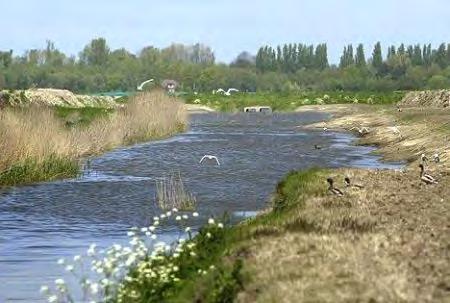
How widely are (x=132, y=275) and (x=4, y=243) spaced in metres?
11.8

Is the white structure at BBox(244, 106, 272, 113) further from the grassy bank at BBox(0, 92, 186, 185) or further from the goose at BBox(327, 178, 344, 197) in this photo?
the goose at BBox(327, 178, 344, 197)

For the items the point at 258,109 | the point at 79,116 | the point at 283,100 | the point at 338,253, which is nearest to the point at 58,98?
the point at 79,116

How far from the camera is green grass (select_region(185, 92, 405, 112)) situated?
163 meters

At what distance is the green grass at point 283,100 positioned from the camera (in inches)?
6427

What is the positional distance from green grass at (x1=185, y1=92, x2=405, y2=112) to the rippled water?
101810 millimetres

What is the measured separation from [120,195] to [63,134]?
34.3ft

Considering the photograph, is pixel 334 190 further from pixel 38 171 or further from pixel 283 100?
pixel 283 100

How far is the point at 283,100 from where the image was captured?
17612 centimetres

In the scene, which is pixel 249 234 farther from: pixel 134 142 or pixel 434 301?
pixel 134 142

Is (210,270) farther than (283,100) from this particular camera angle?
No

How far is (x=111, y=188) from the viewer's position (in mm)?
36500

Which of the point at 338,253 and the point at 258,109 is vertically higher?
the point at 338,253

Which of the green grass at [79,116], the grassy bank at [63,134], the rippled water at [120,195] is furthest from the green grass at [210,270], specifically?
the green grass at [79,116]

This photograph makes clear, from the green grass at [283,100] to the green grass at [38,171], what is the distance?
4737 inches
